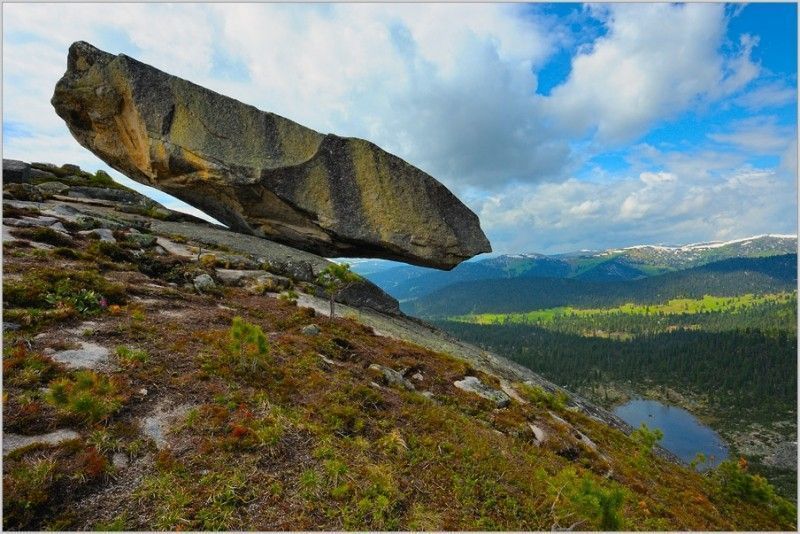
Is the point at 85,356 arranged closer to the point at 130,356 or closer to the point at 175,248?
the point at 130,356

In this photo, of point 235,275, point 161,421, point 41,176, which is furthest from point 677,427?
point 41,176

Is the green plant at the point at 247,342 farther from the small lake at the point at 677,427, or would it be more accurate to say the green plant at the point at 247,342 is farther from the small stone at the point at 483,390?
the small lake at the point at 677,427

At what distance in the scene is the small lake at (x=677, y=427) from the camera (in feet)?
453

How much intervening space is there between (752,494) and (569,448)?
1910 cm

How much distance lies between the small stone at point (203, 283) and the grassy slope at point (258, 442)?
1960 millimetres

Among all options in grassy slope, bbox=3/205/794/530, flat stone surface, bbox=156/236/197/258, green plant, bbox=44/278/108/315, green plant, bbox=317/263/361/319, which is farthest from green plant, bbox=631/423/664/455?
flat stone surface, bbox=156/236/197/258

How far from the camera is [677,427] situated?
162 metres

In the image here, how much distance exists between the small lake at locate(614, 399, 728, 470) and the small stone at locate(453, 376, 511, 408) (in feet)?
464

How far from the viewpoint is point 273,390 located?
448 inches

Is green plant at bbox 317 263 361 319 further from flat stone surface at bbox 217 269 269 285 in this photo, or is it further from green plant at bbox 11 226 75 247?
green plant at bbox 11 226 75 247

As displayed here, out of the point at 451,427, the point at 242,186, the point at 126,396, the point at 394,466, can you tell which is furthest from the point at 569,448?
the point at 242,186

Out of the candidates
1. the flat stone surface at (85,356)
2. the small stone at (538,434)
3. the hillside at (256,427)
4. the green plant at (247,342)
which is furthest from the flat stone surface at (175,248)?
the small stone at (538,434)

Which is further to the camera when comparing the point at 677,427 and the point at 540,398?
the point at 677,427

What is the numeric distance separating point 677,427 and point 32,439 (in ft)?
678
